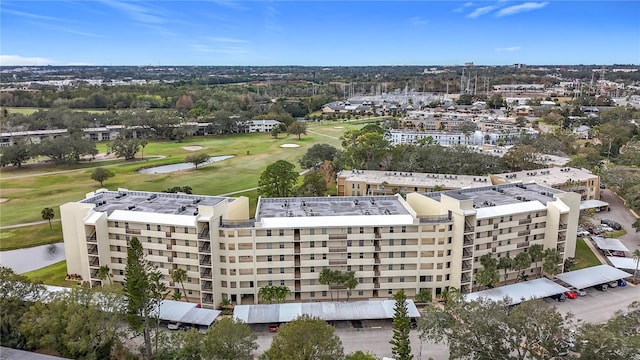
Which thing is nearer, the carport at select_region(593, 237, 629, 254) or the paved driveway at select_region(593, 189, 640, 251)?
the carport at select_region(593, 237, 629, 254)

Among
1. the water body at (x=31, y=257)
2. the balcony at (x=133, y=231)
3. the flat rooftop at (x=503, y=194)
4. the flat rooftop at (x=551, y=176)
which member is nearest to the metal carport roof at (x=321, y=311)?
the balcony at (x=133, y=231)

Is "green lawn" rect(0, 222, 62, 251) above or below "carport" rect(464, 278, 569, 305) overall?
below

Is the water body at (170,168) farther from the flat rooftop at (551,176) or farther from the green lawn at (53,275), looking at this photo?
the flat rooftop at (551,176)

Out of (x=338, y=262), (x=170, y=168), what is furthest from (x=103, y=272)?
(x=170, y=168)

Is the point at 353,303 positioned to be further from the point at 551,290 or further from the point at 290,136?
the point at 290,136

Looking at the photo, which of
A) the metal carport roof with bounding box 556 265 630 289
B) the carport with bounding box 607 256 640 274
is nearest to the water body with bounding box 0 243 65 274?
the metal carport roof with bounding box 556 265 630 289

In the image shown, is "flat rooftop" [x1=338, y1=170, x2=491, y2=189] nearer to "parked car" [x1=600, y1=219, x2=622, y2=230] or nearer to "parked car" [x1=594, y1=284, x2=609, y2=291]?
"parked car" [x1=600, y1=219, x2=622, y2=230]

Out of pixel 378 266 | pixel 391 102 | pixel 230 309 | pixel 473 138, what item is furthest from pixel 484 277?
pixel 391 102

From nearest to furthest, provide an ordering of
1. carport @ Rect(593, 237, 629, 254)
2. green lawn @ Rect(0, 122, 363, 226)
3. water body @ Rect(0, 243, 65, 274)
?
1. water body @ Rect(0, 243, 65, 274)
2. carport @ Rect(593, 237, 629, 254)
3. green lawn @ Rect(0, 122, 363, 226)
